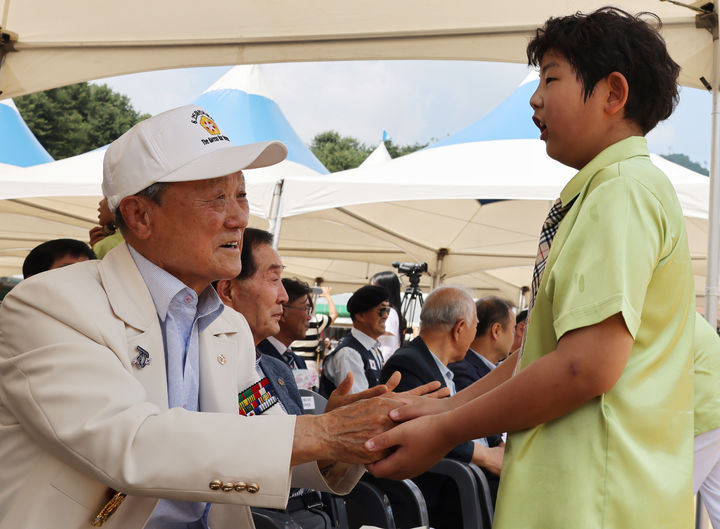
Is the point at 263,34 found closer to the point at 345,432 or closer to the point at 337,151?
the point at 345,432

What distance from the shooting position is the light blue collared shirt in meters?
1.65

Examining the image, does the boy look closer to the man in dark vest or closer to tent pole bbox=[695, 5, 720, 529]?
tent pole bbox=[695, 5, 720, 529]

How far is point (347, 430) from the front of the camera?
149 centimetres

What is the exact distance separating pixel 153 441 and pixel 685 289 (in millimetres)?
969

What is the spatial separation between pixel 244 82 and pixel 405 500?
38.4 ft

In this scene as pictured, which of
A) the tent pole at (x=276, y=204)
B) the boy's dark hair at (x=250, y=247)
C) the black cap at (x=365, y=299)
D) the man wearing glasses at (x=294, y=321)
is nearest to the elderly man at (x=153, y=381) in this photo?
the boy's dark hair at (x=250, y=247)

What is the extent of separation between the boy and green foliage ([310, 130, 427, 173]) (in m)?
66.8

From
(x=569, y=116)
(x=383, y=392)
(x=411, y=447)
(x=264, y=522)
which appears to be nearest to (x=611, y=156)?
(x=569, y=116)

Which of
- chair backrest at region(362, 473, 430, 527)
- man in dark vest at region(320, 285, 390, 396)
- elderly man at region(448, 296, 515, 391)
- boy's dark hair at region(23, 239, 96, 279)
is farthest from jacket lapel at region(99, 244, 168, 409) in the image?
elderly man at region(448, 296, 515, 391)

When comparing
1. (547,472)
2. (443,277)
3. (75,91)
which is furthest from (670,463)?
(75,91)

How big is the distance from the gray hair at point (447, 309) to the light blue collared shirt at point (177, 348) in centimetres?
253

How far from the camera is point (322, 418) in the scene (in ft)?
4.87

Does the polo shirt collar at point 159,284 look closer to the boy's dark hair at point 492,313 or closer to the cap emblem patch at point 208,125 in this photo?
the cap emblem patch at point 208,125

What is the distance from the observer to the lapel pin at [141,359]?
5.01ft
